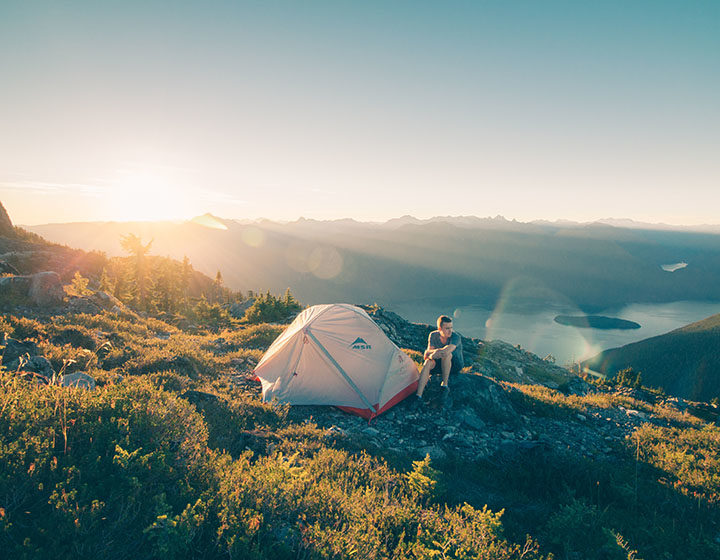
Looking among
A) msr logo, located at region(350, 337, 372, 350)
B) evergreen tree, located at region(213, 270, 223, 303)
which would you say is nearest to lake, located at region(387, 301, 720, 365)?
evergreen tree, located at region(213, 270, 223, 303)

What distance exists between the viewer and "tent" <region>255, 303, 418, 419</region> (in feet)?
29.6

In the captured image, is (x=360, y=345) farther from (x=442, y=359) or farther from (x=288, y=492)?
(x=288, y=492)

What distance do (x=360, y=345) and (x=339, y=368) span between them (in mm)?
903

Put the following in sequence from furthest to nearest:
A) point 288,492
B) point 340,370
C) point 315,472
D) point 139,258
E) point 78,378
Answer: point 139,258, point 340,370, point 78,378, point 315,472, point 288,492

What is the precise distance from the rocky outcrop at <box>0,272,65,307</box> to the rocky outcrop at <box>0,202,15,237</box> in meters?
17.4

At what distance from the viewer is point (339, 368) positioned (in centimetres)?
916

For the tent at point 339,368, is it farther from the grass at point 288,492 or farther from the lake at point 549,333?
the lake at point 549,333

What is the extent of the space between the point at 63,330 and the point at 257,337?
6995 mm

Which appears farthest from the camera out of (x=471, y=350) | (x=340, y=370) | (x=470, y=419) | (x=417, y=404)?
(x=471, y=350)

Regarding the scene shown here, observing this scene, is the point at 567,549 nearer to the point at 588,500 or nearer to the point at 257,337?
the point at 588,500

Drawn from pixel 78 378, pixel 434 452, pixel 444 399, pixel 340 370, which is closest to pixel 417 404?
pixel 444 399

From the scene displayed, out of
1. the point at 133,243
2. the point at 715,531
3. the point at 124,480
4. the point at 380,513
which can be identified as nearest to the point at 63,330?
the point at 124,480

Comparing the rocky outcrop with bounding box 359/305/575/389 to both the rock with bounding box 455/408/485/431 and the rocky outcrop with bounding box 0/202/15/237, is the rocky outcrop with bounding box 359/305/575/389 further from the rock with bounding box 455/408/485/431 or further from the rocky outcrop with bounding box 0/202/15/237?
the rocky outcrop with bounding box 0/202/15/237

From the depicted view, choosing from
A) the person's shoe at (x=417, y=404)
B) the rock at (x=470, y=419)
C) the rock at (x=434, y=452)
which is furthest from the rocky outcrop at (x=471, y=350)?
the rock at (x=434, y=452)
